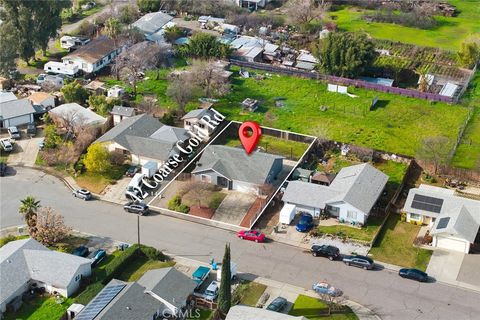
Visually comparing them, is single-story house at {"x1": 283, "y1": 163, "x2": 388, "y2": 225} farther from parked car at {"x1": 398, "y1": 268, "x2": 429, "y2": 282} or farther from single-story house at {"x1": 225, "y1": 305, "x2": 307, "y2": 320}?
single-story house at {"x1": 225, "y1": 305, "x2": 307, "y2": 320}

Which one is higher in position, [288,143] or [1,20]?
[1,20]

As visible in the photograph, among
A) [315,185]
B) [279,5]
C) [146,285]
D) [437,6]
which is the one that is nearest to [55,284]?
[146,285]

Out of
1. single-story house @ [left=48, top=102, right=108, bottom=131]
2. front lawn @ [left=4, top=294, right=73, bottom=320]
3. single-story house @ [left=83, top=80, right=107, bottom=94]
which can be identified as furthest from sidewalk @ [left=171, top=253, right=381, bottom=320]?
single-story house @ [left=83, top=80, right=107, bottom=94]

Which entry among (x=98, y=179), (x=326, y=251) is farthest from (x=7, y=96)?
(x=326, y=251)

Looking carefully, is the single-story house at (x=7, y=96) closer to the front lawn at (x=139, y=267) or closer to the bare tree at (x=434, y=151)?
the front lawn at (x=139, y=267)

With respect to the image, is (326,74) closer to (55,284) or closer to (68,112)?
(68,112)
